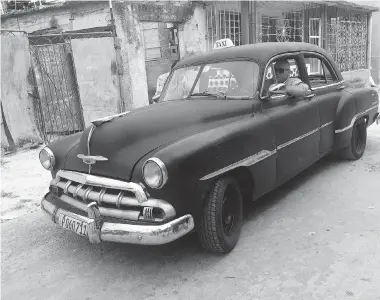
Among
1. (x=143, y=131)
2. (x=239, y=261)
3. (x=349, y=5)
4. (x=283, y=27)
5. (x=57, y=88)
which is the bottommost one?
(x=239, y=261)

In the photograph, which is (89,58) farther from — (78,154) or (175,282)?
(175,282)

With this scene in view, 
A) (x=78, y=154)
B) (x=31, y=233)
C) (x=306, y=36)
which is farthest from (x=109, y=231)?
(x=306, y=36)

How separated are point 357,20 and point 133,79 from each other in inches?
467

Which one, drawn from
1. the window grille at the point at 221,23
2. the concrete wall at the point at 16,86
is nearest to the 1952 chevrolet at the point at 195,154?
the concrete wall at the point at 16,86

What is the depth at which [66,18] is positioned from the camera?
9328 mm

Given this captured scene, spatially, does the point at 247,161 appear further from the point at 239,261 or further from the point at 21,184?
the point at 21,184

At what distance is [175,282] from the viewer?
109 inches

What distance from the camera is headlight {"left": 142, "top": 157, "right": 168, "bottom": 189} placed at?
259 centimetres

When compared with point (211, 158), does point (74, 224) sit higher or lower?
lower

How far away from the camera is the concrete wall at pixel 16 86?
7.24 meters

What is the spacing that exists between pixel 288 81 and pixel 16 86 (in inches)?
224

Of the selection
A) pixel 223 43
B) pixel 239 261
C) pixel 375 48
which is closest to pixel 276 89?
pixel 223 43

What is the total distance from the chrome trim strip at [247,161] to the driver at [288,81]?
2.34 ft

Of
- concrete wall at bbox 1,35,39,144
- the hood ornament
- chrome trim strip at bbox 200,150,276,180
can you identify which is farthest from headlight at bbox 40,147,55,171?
concrete wall at bbox 1,35,39,144
